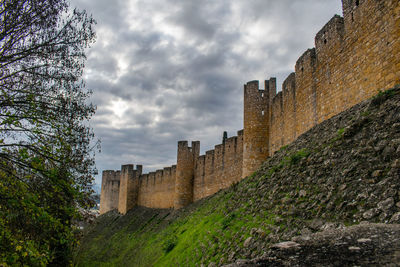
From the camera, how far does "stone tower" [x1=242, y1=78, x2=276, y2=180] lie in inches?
745

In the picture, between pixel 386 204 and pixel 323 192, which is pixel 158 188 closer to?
pixel 323 192

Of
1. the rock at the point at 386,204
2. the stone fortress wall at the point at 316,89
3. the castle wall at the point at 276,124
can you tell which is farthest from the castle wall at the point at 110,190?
the rock at the point at 386,204

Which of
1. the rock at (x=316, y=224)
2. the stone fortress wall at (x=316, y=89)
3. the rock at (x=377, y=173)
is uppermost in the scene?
the stone fortress wall at (x=316, y=89)

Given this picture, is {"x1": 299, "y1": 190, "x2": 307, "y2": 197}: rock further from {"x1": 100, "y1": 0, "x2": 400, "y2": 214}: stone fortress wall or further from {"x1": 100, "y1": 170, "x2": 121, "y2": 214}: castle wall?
{"x1": 100, "y1": 170, "x2": 121, "y2": 214}: castle wall

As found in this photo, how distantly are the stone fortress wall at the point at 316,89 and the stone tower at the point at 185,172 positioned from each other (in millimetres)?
97

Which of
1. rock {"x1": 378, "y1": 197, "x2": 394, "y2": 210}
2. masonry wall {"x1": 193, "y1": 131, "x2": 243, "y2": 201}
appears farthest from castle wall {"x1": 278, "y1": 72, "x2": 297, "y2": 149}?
rock {"x1": 378, "y1": 197, "x2": 394, "y2": 210}

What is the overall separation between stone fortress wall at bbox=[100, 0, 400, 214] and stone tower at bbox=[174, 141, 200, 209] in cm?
10

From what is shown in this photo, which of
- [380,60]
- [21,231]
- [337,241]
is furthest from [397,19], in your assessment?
[21,231]

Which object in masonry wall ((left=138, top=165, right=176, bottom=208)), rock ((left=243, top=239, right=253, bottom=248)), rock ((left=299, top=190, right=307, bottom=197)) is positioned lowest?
rock ((left=243, top=239, right=253, bottom=248))

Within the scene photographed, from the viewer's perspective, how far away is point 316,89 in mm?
12734

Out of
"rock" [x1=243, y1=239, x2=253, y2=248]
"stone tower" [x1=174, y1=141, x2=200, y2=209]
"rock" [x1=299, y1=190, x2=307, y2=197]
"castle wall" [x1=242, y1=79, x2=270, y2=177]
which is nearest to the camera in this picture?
"rock" [x1=299, y1=190, x2=307, y2=197]

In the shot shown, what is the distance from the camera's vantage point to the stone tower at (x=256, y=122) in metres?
18.9

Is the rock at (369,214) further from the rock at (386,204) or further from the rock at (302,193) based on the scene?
the rock at (302,193)

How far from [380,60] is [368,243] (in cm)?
703
